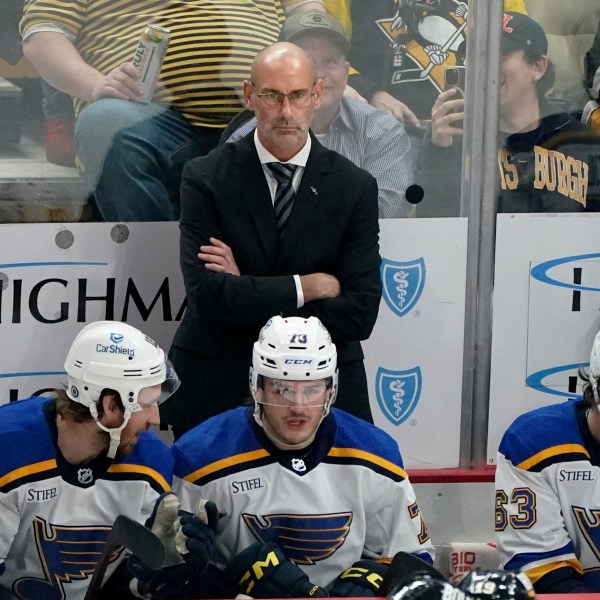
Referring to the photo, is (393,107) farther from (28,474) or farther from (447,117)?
(28,474)

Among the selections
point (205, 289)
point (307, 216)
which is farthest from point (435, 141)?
point (205, 289)

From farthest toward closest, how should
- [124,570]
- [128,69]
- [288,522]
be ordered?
1. [128,69]
2. [288,522]
3. [124,570]

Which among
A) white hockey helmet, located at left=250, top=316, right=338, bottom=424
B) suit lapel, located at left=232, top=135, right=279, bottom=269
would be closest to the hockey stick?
white hockey helmet, located at left=250, top=316, right=338, bottom=424

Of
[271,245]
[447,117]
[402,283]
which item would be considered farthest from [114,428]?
[447,117]

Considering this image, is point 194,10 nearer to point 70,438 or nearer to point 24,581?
point 70,438

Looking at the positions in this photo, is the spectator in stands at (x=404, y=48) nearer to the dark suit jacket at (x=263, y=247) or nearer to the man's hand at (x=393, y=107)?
the man's hand at (x=393, y=107)

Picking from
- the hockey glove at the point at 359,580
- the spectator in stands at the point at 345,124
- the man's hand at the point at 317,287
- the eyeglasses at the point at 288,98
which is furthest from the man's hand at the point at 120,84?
the hockey glove at the point at 359,580

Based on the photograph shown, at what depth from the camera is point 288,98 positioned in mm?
3523

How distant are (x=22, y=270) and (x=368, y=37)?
1.31 meters

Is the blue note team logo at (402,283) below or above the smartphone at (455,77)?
below

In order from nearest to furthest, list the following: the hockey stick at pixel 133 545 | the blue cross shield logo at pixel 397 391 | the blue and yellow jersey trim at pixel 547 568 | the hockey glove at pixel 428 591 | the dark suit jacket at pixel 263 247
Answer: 1. the hockey glove at pixel 428 591
2. the hockey stick at pixel 133 545
3. the blue and yellow jersey trim at pixel 547 568
4. the dark suit jacket at pixel 263 247
5. the blue cross shield logo at pixel 397 391

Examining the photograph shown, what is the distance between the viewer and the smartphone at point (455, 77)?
4.14 m

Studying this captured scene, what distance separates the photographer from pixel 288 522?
9.73ft

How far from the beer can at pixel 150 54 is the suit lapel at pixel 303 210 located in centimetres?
65
